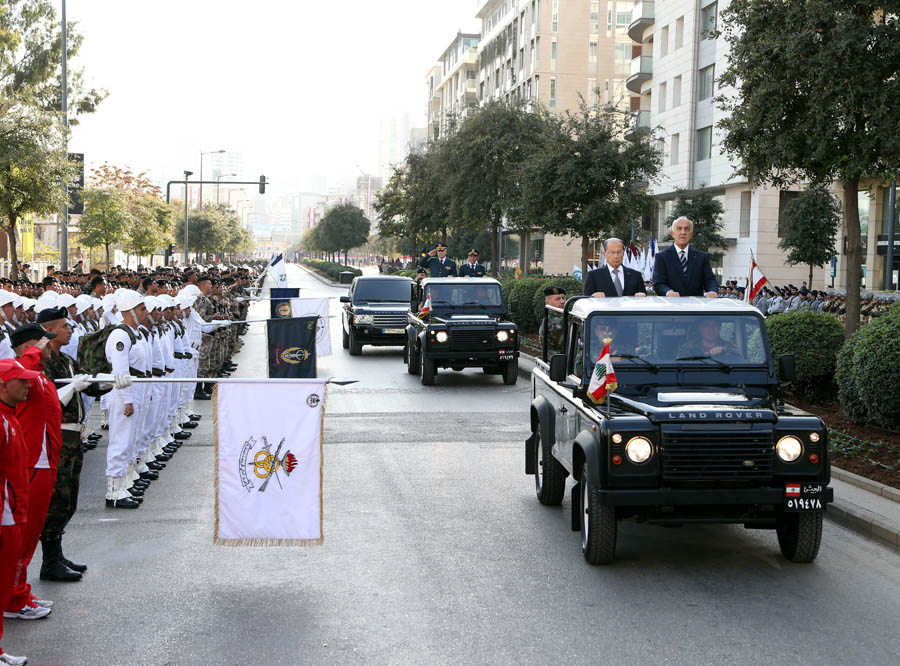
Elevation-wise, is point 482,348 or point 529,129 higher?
point 529,129

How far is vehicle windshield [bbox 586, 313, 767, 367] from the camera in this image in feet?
27.5

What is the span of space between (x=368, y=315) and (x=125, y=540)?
58.3ft

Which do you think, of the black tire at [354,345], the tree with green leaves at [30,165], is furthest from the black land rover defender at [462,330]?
the tree with green leaves at [30,165]

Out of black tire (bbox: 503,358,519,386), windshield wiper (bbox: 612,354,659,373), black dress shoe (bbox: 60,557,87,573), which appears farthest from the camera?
black tire (bbox: 503,358,519,386)

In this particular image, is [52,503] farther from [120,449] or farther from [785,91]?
[785,91]

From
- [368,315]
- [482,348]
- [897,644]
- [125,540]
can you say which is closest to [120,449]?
[125,540]

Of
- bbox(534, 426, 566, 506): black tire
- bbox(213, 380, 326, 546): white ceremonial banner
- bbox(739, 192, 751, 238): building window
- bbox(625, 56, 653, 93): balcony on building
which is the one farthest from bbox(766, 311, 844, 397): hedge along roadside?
bbox(625, 56, 653, 93): balcony on building

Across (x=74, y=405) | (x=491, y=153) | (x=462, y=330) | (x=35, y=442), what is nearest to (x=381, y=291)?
→ (x=462, y=330)

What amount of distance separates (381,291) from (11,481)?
860 inches

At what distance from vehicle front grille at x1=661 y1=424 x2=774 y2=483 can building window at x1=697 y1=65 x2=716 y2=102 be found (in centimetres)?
4831

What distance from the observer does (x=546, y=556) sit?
8.00 m

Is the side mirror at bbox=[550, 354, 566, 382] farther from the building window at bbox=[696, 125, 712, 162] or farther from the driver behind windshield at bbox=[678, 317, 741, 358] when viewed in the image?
the building window at bbox=[696, 125, 712, 162]

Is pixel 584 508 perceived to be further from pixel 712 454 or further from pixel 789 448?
pixel 789 448

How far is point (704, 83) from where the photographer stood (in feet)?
177
